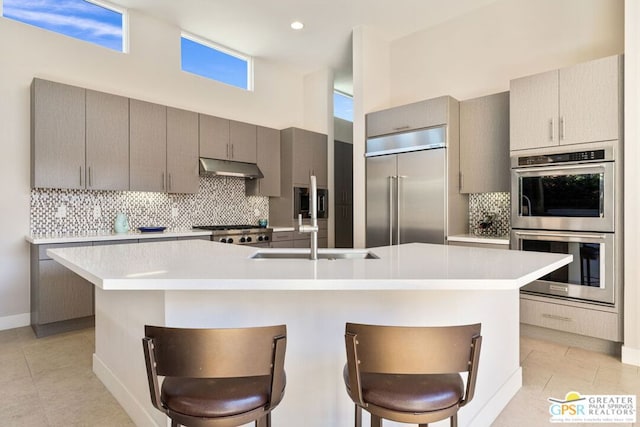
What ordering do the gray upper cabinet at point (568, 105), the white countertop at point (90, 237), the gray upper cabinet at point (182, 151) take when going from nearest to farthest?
the gray upper cabinet at point (568, 105)
the white countertop at point (90, 237)
the gray upper cabinet at point (182, 151)

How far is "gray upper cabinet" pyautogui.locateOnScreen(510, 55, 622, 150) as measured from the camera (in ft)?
9.10

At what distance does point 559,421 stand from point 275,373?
72.4 inches

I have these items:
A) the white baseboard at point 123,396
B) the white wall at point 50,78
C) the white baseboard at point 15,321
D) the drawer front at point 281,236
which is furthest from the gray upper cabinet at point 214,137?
the white baseboard at point 123,396

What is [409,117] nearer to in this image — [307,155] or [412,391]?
[307,155]

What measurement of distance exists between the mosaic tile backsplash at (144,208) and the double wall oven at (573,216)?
11.6ft

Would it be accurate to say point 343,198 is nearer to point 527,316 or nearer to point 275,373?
point 527,316

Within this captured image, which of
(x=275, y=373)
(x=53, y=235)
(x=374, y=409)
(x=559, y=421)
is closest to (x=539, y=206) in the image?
(x=559, y=421)

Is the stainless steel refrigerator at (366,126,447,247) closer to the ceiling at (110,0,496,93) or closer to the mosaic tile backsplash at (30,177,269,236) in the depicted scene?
the ceiling at (110,0,496,93)

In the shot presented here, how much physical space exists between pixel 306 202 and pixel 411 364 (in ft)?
14.5

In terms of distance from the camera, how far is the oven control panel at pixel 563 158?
284cm

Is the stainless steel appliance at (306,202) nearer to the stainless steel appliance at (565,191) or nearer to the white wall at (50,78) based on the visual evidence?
the white wall at (50,78)

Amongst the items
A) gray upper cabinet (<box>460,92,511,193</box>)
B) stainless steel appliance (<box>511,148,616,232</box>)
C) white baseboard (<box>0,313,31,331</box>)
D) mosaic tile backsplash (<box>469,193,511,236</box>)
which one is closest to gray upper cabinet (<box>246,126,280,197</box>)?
gray upper cabinet (<box>460,92,511,193</box>)

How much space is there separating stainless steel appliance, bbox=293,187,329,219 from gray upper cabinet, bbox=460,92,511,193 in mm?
2253

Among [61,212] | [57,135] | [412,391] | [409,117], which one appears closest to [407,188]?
[409,117]
